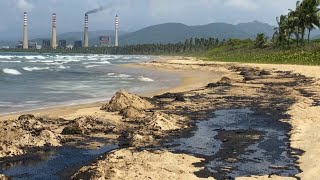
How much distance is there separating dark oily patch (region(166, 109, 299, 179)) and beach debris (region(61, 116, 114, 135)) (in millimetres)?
2189

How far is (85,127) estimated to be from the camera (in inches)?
424

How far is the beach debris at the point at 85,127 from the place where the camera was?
10.5m

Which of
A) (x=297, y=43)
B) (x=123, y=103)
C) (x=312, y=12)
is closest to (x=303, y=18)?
(x=312, y=12)

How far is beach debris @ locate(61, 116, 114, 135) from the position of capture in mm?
10492

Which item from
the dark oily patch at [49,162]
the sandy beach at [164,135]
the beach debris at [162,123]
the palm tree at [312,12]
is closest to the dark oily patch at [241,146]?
the sandy beach at [164,135]

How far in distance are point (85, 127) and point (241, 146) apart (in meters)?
3.99

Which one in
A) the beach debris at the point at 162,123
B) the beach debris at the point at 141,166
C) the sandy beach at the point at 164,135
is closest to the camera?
the beach debris at the point at 141,166

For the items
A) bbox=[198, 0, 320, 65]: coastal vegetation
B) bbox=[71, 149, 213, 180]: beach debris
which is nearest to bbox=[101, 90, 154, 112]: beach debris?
bbox=[71, 149, 213, 180]: beach debris

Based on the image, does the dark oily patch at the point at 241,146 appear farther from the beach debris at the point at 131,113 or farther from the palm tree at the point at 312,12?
the palm tree at the point at 312,12

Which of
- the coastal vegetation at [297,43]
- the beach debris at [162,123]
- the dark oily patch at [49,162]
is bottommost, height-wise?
the dark oily patch at [49,162]

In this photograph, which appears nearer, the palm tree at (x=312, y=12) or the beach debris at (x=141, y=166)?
the beach debris at (x=141, y=166)

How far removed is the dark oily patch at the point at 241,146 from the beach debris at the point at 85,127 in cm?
219

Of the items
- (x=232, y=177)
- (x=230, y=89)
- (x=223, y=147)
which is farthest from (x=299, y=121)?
(x=230, y=89)

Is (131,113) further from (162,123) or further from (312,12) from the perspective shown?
(312,12)
